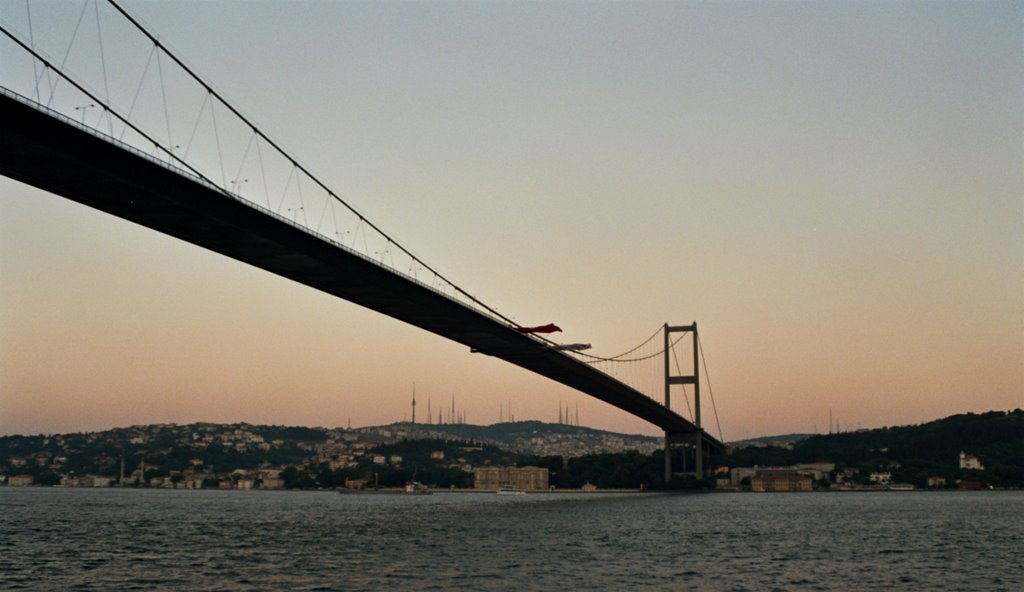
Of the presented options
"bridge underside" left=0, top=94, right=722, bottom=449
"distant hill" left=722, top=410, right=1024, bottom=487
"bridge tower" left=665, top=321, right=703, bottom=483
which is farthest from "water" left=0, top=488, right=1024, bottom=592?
"distant hill" left=722, top=410, right=1024, bottom=487

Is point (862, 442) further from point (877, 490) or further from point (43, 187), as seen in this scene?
point (43, 187)

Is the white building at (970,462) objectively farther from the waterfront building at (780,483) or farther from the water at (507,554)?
the water at (507,554)

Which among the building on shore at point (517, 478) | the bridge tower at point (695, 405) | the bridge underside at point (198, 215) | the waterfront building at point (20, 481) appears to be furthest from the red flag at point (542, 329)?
the waterfront building at point (20, 481)

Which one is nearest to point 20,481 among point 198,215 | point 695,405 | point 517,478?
point 517,478

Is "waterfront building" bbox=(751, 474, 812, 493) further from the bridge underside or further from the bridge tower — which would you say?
the bridge underside

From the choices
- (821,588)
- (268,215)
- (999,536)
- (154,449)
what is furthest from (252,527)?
(154,449)

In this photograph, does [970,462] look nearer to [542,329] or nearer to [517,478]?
[517,478]
